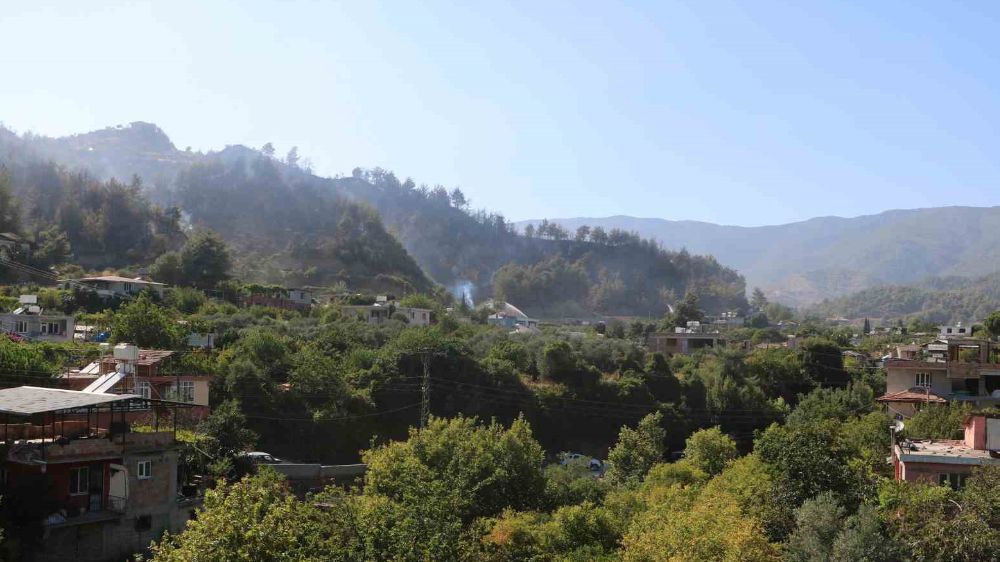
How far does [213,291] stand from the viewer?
Result: 59188mm

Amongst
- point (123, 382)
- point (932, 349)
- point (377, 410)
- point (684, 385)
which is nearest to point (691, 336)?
point (684, 385)

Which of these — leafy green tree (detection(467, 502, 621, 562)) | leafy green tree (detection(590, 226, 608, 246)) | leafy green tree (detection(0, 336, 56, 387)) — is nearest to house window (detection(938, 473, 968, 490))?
leafy green tree (detection(467, 502, 621, 562))

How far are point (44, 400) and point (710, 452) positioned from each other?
19.6 meters

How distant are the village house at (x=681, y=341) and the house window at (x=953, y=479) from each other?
41.7 metres

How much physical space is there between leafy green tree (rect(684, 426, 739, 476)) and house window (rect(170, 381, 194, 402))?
628 inches

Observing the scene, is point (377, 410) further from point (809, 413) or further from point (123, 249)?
point (123, 249)

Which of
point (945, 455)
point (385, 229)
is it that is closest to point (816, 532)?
point (945, 455)

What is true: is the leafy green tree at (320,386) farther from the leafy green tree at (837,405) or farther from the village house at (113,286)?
the village house at (113,286)

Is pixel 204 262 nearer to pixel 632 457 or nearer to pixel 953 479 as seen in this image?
pixel 632 457

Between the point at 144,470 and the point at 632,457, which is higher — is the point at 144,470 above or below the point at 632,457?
above

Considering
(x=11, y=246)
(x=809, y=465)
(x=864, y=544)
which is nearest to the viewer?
(x=864, y=544)

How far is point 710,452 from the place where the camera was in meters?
30.4

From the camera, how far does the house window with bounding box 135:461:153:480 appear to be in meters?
20.6

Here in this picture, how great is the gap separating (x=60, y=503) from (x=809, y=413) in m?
27.7
